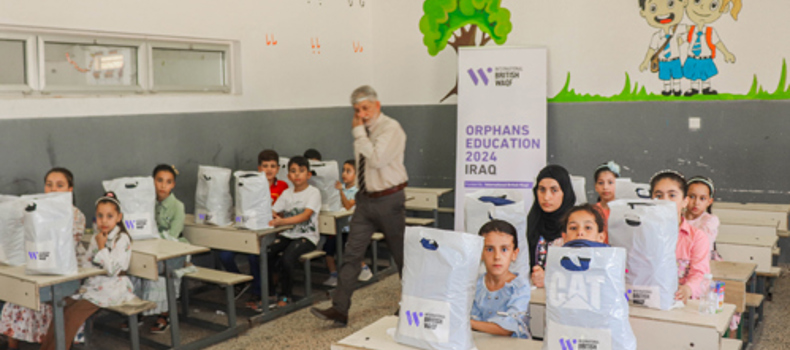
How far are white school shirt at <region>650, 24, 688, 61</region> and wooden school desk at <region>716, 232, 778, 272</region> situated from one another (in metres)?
2.25

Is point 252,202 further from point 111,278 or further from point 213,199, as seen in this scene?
point 111,278

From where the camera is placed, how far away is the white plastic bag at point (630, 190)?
4.09 m

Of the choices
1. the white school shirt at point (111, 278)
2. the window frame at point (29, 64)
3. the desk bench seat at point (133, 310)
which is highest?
the window frame at point (29, 64)

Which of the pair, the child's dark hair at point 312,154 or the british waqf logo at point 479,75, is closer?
the child's dark hair at point 312,154

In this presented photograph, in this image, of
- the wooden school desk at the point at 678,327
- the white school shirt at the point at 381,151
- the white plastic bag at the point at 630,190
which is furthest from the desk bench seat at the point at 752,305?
the white school shirt at the point at 381,151

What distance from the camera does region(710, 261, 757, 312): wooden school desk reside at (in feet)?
10.5

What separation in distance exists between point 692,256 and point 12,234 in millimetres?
3370

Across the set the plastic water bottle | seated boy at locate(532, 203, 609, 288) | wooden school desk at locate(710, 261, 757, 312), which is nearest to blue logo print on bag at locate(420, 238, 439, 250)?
seated boy at locate(532, 203, 609, 288)

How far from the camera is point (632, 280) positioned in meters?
2.58

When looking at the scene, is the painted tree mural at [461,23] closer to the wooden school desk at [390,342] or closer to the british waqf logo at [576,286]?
the wooden school desk at [390,342]

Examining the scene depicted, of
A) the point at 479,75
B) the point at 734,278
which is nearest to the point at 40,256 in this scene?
the point at 734,278

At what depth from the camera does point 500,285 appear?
8.70 feet

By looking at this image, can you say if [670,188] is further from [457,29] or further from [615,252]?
[457,29]

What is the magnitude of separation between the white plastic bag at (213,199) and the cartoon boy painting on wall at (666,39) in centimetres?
371
